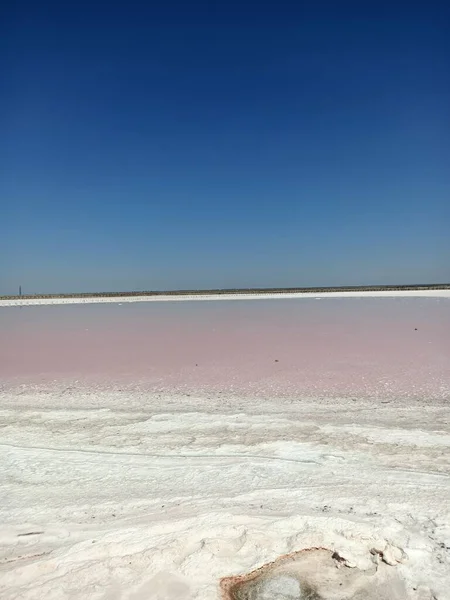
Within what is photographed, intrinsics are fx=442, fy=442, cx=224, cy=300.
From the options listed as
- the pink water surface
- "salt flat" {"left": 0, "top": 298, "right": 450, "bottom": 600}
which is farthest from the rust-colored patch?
the pink water surface

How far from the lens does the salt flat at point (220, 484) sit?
8.48 feet

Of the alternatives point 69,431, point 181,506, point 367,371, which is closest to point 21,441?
point 69,431

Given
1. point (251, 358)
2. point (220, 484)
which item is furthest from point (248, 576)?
point (251, 358)

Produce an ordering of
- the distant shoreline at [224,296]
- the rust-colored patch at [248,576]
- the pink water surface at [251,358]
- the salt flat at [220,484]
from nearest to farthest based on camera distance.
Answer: the rust-colored patch at [248,576] → the salt flat at [220,484] → the pink water surface at [251,358] → the distant shoreline at [224,296]

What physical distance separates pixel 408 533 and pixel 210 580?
132 centimetres

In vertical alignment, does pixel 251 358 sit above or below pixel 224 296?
below

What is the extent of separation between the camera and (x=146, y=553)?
276 centimetres

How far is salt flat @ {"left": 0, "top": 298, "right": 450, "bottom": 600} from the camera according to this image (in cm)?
258

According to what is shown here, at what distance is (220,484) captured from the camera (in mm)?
3627

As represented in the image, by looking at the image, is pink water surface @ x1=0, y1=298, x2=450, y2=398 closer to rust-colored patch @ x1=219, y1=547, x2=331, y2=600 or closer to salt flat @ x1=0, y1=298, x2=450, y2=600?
salt flat @ x1=0, y1=298, x2=450, y2=600

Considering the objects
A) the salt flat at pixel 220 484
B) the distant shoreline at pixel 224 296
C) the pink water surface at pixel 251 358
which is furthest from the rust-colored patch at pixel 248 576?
the distant shoreline at pixel 224 296

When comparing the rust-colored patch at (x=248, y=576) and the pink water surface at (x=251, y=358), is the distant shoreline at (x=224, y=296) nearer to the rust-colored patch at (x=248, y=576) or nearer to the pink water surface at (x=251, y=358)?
the pink water surface at (x=251, y=358)

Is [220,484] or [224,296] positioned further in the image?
[224,296]

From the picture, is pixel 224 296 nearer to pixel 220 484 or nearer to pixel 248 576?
pixel 220 484
